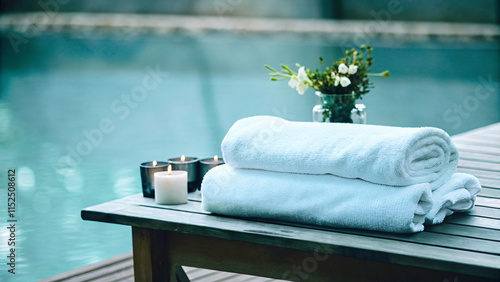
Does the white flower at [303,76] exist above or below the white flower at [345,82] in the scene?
above

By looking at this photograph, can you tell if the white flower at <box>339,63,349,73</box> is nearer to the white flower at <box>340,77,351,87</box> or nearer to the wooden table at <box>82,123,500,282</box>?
the white flower at <box>340,77,351,87</box>

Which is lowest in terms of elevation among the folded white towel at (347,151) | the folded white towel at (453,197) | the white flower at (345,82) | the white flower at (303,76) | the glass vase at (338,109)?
the folded white towel at (453,197)

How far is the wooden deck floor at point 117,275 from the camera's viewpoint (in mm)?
1572

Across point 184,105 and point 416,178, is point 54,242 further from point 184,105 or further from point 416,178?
point 184,105

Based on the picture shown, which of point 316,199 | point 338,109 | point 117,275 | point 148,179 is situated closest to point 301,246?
point 316,199

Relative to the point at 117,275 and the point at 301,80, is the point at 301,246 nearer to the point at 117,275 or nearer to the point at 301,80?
the point at 301,80

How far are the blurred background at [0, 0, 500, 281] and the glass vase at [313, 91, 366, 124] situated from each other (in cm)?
86

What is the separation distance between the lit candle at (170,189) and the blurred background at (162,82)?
82 centimetres

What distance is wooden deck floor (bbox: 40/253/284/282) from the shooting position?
157cm

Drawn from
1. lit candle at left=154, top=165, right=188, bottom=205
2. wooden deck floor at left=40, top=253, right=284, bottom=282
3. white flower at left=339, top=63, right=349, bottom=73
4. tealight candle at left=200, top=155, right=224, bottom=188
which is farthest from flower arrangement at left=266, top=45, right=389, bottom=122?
wooden deck floor at left=40, top=253, right=284, bottom=282

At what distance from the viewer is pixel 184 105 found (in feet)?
14.3

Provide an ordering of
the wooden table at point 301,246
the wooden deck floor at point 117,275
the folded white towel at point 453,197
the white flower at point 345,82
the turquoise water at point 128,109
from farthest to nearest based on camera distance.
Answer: the turquoise water at point 128,109, the wooden deck floor at point 117,275, the white flower at point 345,82, the folded white towel at point 453,197, the wooden table at point 301,246

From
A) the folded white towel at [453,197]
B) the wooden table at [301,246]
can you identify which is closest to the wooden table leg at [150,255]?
the wooden table at [301,246]

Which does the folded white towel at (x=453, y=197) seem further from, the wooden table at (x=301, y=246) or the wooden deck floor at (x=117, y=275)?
the wooden deck floor at (x=117, y=275)
